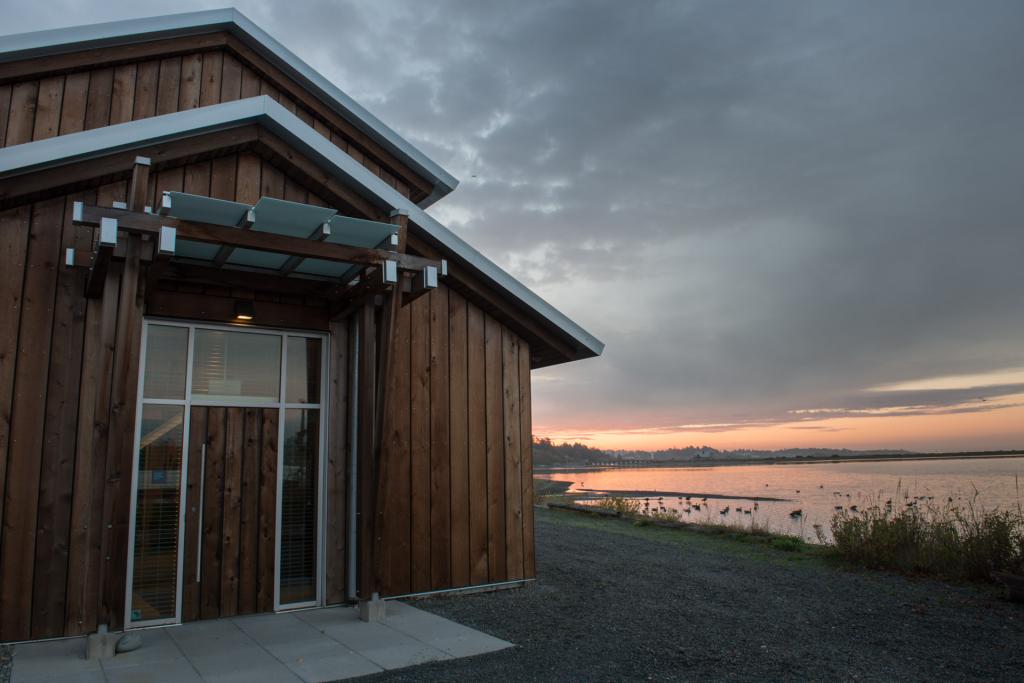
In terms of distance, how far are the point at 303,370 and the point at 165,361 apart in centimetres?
130

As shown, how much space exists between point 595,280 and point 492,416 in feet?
34.9

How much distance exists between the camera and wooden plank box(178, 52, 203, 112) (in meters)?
7.18

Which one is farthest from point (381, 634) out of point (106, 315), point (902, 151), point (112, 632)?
point (902, 151)

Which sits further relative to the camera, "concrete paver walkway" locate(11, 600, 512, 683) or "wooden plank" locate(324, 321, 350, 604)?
"wooden plank" locate(324, 321, 350, 604)

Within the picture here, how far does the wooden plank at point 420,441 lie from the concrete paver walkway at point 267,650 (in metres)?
0.79

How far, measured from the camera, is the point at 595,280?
17.6 metres

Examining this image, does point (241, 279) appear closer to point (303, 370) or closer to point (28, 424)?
point (303, 370)

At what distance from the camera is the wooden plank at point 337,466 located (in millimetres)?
6422

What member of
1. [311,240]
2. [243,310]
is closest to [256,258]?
[243,310]

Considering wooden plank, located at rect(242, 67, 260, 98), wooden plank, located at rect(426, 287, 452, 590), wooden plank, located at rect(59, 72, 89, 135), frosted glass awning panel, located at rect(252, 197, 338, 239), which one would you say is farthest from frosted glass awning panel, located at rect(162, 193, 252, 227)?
wooden plank, located at rect(242, 67, 260, 98)

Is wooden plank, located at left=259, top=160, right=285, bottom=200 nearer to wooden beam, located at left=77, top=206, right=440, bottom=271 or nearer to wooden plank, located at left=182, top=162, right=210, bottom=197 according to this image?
wooden plank, located at left=182, top=162, right=210, bottom=197

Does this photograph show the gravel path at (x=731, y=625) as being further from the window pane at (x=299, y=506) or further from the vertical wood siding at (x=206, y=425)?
the window pane at (x=299, y=506)

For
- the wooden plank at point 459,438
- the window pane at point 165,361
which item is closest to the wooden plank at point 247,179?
the window pane at point 165,361

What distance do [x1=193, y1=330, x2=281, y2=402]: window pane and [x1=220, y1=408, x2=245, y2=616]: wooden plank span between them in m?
0.25
